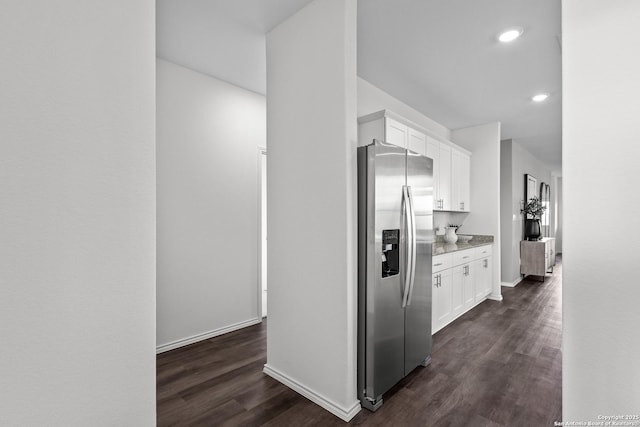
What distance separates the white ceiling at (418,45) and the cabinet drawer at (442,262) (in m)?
1.97

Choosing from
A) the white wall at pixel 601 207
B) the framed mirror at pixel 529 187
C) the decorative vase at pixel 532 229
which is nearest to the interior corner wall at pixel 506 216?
the decorative vase at pixel 532 229

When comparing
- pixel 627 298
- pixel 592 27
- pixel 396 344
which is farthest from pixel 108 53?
pixel 396 344

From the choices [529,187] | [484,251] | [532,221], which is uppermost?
[529,187]

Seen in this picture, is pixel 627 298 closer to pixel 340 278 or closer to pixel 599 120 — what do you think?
pixel 599 120

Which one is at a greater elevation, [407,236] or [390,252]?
[407,236]

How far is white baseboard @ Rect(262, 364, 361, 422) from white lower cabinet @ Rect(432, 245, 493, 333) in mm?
1711

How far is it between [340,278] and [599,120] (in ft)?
5.12

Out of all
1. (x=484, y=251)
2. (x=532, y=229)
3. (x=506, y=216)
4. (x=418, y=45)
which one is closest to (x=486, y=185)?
(x=484, y=251)

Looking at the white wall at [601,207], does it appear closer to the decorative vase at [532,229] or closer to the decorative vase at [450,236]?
the decorative vase at [450,236]

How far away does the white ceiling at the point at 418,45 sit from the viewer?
2.15 metres

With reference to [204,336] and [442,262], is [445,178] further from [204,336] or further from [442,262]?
[204,336]

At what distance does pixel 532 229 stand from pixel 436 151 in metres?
3.91

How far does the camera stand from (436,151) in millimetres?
3867

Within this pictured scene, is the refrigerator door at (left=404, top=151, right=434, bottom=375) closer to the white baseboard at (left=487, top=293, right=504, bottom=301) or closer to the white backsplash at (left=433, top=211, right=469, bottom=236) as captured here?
the white backsplash at (left=433, top=211, right=469, bottom=236)
